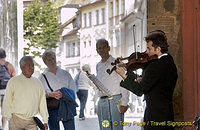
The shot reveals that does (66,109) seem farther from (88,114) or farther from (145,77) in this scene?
(88,114)

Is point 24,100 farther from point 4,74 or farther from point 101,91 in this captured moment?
point 4,74

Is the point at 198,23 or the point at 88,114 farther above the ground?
the point at 198,23

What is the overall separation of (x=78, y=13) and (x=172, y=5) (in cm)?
3970

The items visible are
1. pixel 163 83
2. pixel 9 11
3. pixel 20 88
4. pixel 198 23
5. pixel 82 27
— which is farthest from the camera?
pixel 82 27

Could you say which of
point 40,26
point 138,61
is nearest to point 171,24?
point 138,61

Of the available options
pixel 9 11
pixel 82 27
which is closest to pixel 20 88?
pixel 9 11

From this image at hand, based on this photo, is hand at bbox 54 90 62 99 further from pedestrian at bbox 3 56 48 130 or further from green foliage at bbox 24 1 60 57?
green foliage at bbox 24 1 60 57

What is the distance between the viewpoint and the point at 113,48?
119 feet

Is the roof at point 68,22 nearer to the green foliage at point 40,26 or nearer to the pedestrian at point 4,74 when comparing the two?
the green foliage at point 40,26

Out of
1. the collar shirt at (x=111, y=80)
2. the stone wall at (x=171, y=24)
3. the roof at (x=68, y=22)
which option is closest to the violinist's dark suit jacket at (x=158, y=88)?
the collar shirt at (x=111, y=80)

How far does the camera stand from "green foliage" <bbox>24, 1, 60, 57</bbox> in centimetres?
4312

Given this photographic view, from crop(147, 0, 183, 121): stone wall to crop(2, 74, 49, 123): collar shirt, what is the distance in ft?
5.83

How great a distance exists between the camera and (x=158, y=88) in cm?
603

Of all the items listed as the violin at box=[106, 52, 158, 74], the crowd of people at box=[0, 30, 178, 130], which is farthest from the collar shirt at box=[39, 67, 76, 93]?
the violin at box=[106, 52, 158, 74]
